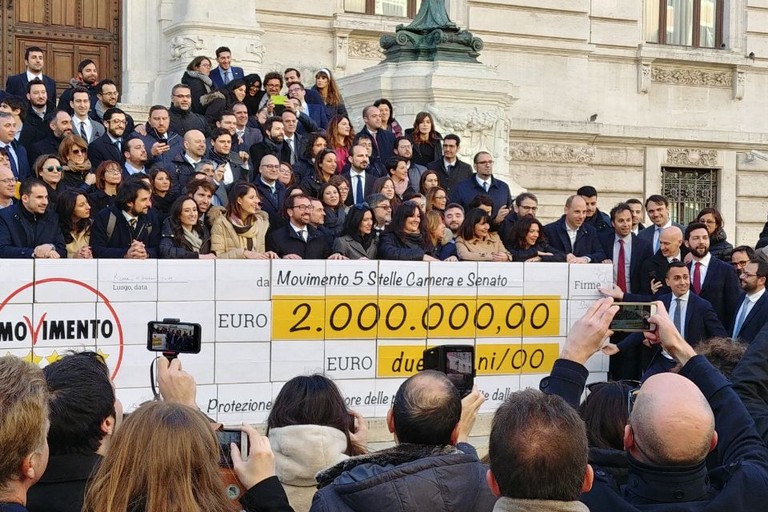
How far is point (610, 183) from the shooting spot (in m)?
22.6

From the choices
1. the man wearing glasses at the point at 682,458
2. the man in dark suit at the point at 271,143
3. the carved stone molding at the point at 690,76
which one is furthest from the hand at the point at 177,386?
the carved stone molding at the point at 690,76

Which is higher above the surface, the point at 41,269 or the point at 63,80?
the point at 63,80

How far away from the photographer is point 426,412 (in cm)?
410

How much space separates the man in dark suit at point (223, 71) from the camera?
586 inches

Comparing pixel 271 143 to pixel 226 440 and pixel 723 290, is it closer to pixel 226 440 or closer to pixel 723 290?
pixel 723 290

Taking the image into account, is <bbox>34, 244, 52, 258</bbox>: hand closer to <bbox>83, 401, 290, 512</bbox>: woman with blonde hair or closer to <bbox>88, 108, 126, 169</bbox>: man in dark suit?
<bbox>88, 108, 126, 169</bbox>: man in dark suit

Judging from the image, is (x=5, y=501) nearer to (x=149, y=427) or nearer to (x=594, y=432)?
(x=149, y=427)

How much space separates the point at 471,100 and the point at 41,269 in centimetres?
882

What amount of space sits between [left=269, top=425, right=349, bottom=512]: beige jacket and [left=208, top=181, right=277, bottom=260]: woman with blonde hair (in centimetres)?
556

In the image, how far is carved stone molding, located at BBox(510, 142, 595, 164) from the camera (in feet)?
70.0

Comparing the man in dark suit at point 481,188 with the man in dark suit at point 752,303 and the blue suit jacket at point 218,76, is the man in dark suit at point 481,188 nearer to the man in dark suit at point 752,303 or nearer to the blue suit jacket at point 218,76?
the blue suit jacket at point 218,76

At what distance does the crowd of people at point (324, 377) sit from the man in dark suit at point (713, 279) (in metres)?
0.02

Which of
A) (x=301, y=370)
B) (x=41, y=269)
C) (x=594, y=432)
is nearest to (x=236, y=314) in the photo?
(x=301, y=370)

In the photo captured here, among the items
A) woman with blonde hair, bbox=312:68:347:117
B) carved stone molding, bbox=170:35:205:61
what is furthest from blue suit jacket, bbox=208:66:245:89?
carved stone molding, bbox=170:35:205:61
